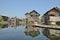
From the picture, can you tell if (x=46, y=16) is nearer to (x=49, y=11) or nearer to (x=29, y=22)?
(x=49, y=11)

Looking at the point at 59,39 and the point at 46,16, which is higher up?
the point at 46,16

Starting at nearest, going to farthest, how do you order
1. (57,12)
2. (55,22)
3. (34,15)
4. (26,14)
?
(55,22) < (57,12) < (26,14) < (34,15)

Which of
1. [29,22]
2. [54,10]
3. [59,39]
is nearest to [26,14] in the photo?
[54,10]

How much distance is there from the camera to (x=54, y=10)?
148 ft

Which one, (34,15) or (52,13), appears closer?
(52,13)

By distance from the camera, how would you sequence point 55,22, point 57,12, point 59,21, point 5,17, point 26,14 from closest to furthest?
point 59,21
point 55,22
point 57,12
point 26,14
point 5,17

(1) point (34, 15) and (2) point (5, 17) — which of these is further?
(2) point (5, 17)

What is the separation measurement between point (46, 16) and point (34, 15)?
6.38 metres

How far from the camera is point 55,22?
38.8m

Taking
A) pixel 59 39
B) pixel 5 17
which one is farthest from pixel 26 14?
pixel 59 39

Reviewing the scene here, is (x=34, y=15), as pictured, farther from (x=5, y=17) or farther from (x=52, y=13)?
(x=5, y=17)

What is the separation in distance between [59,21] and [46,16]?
1037cm

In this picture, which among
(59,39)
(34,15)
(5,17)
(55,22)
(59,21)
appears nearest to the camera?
(59,39)

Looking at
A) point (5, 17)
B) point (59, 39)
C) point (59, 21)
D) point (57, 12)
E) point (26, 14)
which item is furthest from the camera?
point (5, 17)
